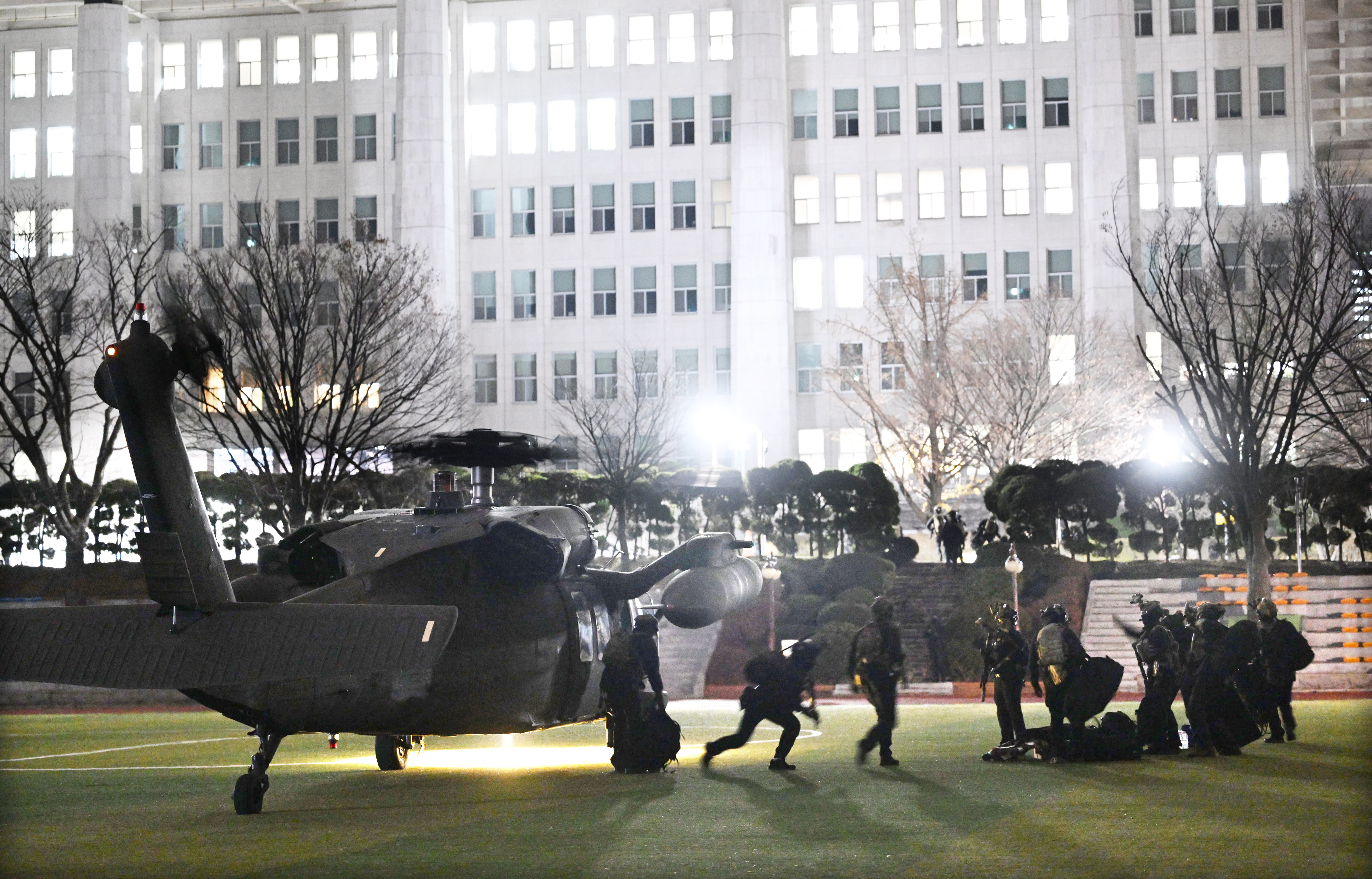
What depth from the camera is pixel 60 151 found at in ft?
235

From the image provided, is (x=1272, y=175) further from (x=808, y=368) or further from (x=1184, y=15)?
(x=808, y=368)

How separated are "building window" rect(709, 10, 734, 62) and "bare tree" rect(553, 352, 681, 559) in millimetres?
13308

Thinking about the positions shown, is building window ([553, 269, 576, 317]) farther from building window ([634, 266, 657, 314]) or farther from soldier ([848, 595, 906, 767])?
soldier ([848, 595, 906, 767])

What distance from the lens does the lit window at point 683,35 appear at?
69188mm

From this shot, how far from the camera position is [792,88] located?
226 feet

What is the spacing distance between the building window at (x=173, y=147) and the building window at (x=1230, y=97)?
149 feet

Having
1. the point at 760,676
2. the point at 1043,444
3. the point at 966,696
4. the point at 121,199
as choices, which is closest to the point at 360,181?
the point at 121,199

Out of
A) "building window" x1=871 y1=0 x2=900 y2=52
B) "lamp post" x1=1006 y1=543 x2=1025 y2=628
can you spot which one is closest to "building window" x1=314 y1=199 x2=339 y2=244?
"building window" x1=871 y1=0 x2=900 y2=52

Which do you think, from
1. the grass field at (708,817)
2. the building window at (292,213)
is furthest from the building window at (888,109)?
the grass field at (708,817)

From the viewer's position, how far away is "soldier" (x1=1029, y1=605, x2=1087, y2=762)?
16.7 meters

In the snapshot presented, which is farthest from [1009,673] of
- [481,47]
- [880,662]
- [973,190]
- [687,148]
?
[481,47]

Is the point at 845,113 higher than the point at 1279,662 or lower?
higher

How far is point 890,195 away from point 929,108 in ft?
13.1

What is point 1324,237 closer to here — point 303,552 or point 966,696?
point 966,696
